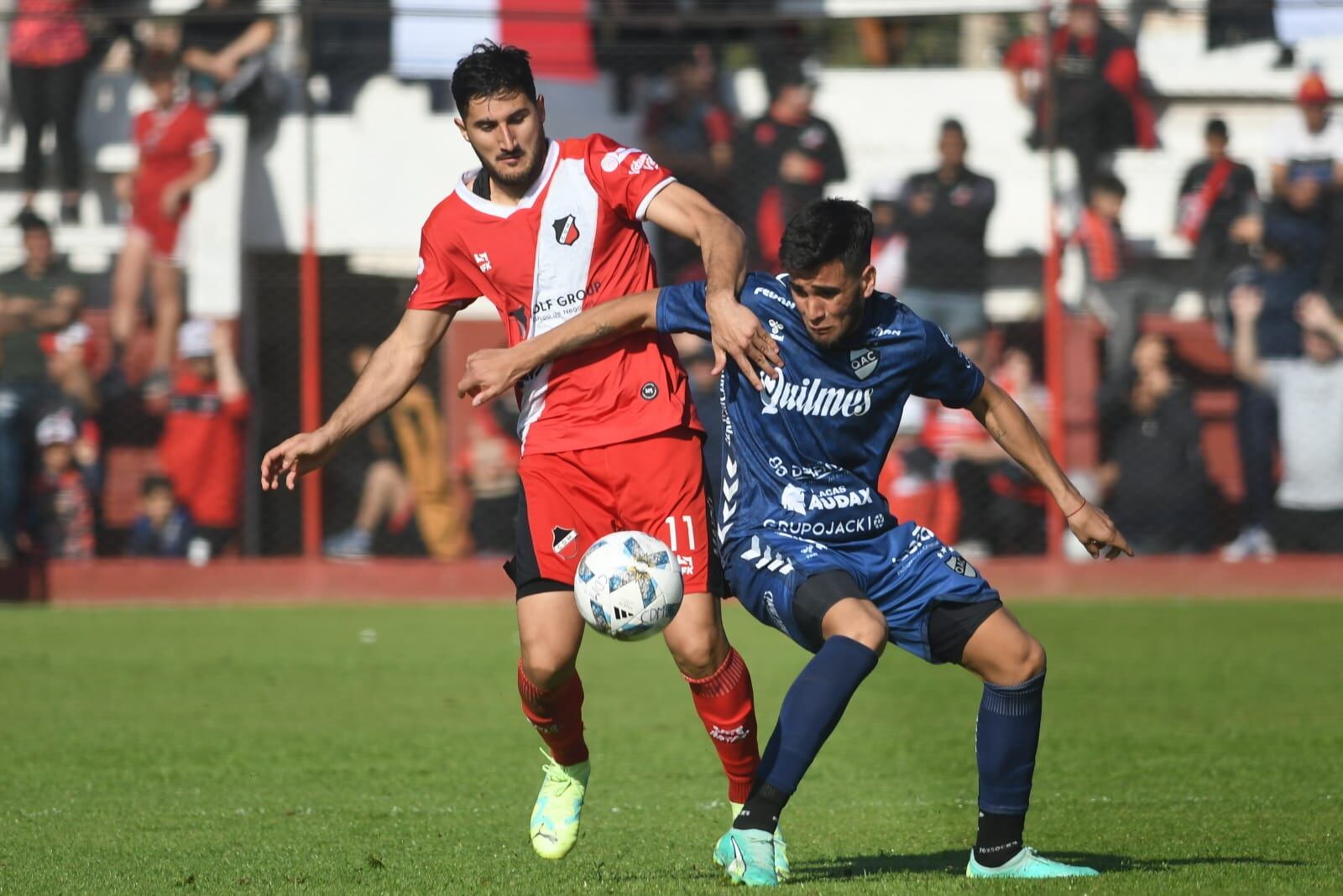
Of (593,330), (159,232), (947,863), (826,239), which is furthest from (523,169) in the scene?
(159,232)

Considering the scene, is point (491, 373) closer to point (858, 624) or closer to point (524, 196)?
point (524, 196)

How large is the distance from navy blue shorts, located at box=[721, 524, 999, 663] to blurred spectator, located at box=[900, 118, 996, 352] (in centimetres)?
929

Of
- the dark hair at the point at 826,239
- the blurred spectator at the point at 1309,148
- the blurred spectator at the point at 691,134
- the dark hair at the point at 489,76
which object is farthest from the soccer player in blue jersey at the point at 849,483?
the blurred spectator at the point at 1309,148

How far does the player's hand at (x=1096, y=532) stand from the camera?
500 centimetres

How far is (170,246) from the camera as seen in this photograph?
1425cm

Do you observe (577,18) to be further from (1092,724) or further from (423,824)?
(423,824)

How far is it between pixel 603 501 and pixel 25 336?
9682mm

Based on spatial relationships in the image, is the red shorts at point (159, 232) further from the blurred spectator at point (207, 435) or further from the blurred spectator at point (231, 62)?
the blurred spectator at point (231, 62)

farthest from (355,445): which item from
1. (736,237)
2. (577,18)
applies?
(736,237)

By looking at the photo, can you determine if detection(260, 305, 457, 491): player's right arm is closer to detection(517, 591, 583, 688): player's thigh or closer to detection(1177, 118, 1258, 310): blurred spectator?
detection(517, 591, 583, 688): player's thigh

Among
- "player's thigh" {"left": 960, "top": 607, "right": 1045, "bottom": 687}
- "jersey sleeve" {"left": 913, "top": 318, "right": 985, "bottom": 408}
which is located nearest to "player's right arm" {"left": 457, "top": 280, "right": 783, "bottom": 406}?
"jersey sleeve" {"left": 913, "top": 318, "right": 985, "bottom": 408}

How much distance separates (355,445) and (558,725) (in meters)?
8.90

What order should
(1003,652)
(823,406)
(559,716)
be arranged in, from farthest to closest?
(559,716) < (823,406) < (1003,652)

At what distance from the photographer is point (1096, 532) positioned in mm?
4996
